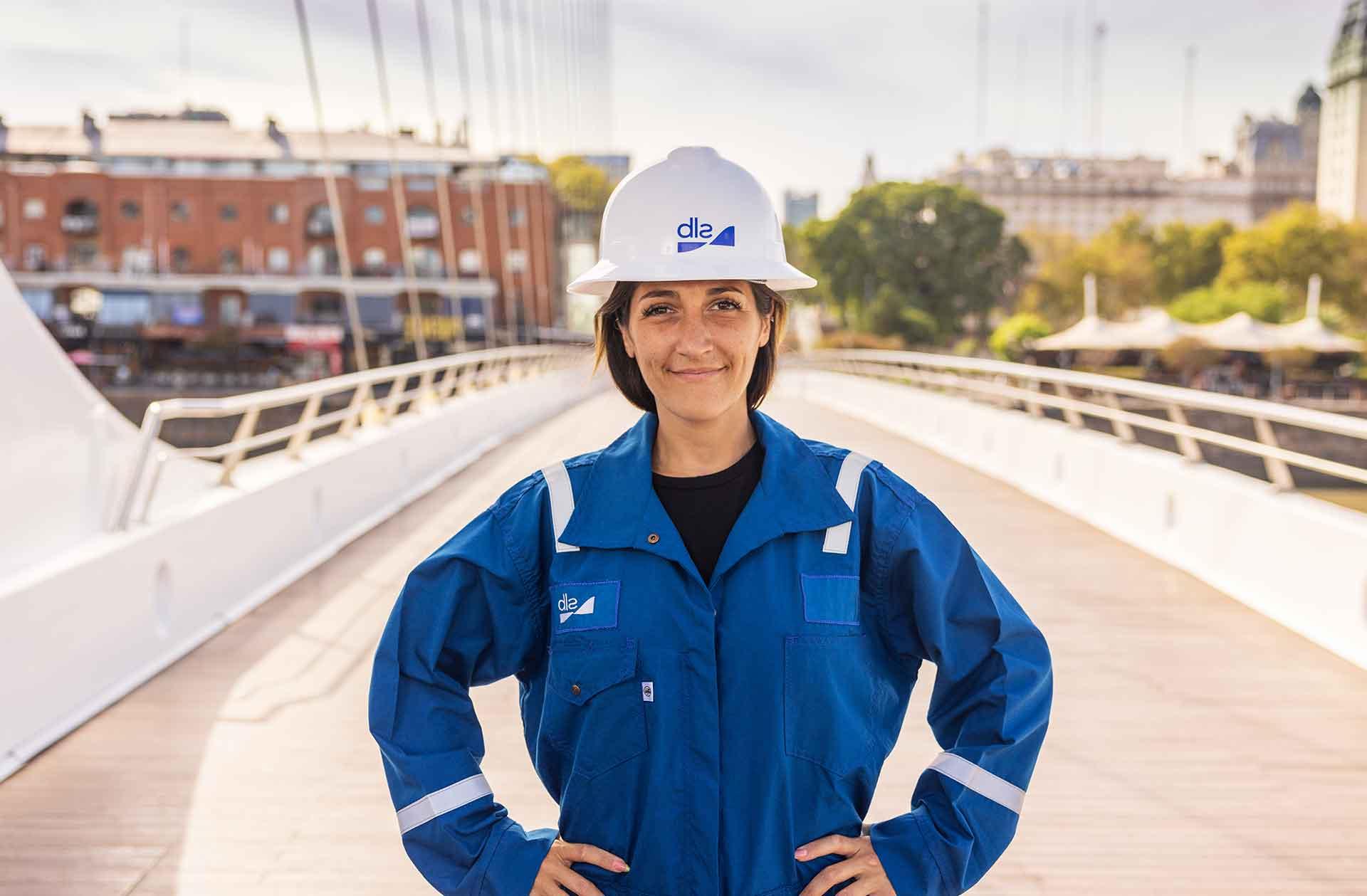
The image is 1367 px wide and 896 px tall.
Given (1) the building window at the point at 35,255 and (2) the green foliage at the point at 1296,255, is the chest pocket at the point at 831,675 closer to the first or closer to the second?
(1) the building window at the point at 35,255

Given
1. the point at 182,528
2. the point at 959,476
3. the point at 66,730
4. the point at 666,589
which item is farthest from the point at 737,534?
the point at 959,476

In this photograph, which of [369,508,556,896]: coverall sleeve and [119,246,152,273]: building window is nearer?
[369,508,556,896]: coverall sleeve

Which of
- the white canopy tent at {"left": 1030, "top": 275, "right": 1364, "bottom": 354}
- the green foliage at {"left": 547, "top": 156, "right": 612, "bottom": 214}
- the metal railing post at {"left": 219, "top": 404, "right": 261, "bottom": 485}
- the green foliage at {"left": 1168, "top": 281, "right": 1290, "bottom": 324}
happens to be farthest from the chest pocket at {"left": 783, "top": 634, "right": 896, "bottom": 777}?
the green foliage at {"left": 547, "top": 156, "right": 612, "bottom": 214}

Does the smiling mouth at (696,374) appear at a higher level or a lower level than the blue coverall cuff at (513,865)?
higher

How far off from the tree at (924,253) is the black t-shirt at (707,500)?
8472 cm

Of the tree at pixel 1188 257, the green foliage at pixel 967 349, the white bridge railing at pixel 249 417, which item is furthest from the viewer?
the tree at pixel 1188 257

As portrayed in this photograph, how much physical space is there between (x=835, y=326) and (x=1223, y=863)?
11804 centimetres

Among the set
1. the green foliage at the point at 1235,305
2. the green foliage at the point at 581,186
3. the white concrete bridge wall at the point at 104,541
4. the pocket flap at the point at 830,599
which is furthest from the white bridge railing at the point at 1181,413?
the green foliage at the point at 581,186

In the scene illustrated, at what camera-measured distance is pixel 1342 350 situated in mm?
57344

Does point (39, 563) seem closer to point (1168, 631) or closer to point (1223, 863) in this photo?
point (1223, 863)

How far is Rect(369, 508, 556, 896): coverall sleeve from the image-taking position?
1892mm

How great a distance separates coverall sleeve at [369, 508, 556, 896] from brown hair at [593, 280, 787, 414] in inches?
14.9

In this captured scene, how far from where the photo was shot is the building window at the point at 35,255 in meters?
71.2

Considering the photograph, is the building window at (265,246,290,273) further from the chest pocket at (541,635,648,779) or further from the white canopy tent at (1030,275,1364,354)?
the chest pocket at (541,635,648,779)
